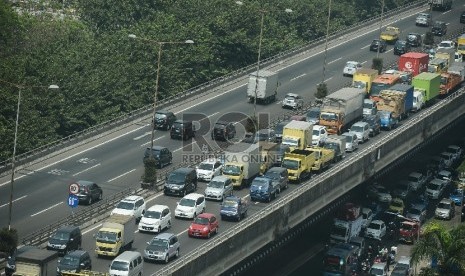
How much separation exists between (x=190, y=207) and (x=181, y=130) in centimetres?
2179

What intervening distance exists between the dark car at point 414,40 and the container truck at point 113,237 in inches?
3232

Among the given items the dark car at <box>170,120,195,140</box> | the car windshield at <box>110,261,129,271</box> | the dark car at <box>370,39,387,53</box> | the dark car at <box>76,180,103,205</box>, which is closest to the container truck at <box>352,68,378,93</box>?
the dark car at <box>170,120,195,140</box>

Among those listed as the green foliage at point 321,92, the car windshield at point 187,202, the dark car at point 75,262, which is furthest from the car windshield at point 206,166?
the green foliage at point 321,92

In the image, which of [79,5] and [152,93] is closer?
[152,93]

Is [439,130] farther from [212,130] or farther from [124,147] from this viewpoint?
[124,147]

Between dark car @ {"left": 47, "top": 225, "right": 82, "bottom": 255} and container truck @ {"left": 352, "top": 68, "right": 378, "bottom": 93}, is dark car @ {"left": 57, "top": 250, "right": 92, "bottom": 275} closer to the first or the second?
dark car @ {"left": 47, "top": 225, "right": 82, "bottom": 255}

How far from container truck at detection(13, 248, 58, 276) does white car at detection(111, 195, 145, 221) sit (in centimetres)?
1348

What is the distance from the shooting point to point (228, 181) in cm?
10550

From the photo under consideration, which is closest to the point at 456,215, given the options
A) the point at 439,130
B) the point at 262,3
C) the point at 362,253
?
the point at 439,130

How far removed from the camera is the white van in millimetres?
86000

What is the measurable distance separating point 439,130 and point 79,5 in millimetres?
62960

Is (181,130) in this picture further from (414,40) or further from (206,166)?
(414,40)

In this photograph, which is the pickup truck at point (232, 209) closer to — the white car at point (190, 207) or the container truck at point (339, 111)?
the white car at point (190, 207)

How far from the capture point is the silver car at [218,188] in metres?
104
